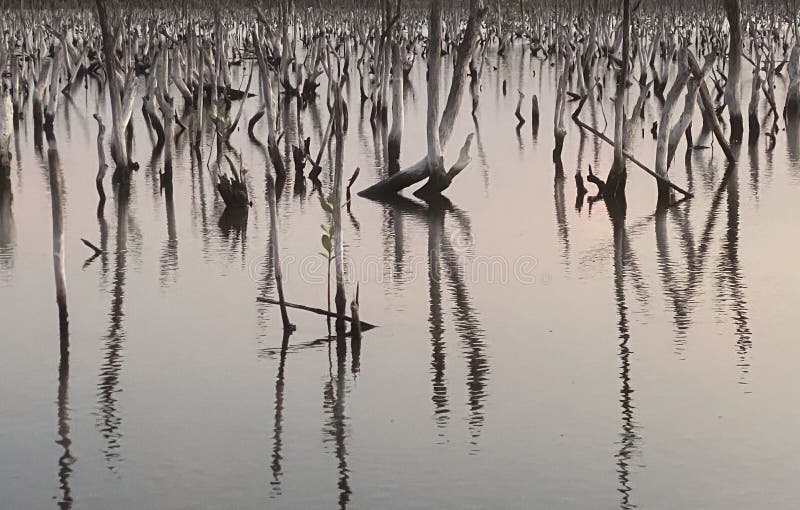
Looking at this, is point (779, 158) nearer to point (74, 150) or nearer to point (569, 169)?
point (569, 169)

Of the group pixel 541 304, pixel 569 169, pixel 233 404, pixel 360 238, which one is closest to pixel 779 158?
pixel 569 169

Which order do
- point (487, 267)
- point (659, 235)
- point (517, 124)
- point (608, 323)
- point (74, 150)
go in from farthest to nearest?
point (517, 124) < point (74, 150) < point (659, 235) < point (487, 267) < point (608, 323)

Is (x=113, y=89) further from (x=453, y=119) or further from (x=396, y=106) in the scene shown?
(x=453, y=119)

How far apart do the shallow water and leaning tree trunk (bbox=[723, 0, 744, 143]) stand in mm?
4007

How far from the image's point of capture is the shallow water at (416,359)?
6.26 m

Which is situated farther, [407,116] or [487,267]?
[407,116]

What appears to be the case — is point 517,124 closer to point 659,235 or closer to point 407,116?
point 407,116

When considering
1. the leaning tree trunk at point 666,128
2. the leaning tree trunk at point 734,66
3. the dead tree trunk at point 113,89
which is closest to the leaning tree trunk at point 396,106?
the dead tree trunk at point 113,89

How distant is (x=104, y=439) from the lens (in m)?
6.79

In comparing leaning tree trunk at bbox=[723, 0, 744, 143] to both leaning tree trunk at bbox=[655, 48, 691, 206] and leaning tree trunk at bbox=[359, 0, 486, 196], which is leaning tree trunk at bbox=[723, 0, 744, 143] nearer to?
leaning tree trunk at bbox=[655, 48, 691, 206]

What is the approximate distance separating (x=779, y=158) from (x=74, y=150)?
8868 mm

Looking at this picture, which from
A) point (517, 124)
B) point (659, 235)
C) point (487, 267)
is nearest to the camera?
point (487, 267)

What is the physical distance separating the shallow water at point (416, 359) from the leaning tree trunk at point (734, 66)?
4007mm

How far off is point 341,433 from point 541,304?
3.03 meters
